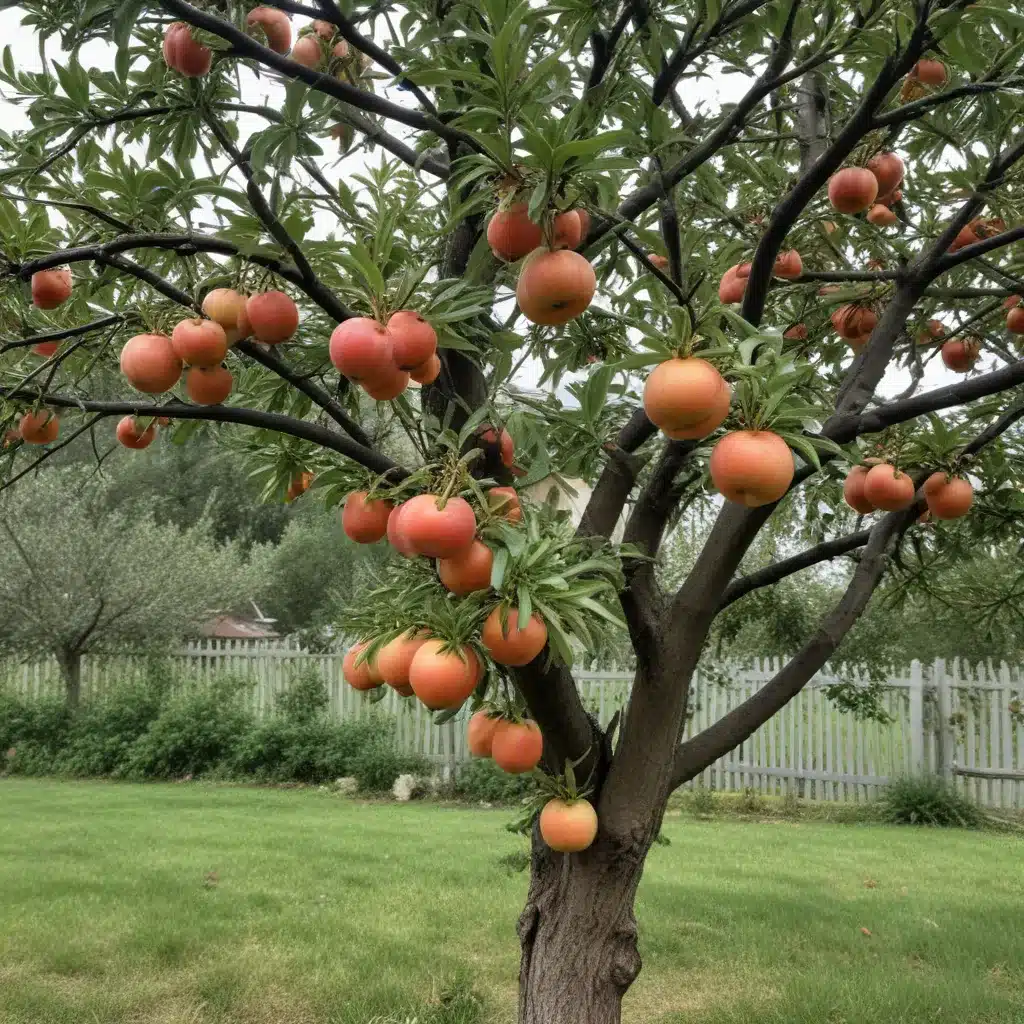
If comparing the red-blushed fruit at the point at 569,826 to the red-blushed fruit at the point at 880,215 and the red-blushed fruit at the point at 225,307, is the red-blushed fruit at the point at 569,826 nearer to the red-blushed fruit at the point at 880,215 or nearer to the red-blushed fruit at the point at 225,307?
the red-blushed fruit at the point at 225,307

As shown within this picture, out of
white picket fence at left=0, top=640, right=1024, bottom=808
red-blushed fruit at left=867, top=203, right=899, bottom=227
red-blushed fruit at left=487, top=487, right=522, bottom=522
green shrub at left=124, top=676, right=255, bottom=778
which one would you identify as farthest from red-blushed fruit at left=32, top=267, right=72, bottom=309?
green shrub at left=124, top=676, right=255, bottom=778

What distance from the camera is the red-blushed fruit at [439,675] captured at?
161cm

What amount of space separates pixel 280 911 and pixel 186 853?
1.78 m

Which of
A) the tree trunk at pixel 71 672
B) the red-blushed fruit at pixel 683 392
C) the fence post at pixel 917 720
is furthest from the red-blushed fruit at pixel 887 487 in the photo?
the tree trunk at pixel 71 672

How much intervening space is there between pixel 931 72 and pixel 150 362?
6.75ft

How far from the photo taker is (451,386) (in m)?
2.09

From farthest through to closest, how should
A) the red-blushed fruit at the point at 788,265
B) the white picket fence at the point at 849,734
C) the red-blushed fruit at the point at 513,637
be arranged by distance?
the white picket fence at the point at 849,734, the red-blushed fruit at the point at 788,265, the red-blushed fruit at the point at 513,637

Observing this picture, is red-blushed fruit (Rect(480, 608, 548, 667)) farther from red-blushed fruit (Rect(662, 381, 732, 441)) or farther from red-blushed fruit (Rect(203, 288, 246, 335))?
red-blushed fruit (Rect(203, 288, 246, 335))

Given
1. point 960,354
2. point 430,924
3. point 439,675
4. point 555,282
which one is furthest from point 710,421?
point 430,924

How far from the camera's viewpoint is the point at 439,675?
1616 mm

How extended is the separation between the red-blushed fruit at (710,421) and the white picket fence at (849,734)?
800cm

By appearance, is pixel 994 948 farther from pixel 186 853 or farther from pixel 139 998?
pixel 186 853

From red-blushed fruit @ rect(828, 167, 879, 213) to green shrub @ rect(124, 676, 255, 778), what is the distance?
9889mm

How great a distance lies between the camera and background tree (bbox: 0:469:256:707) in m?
12.0
